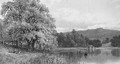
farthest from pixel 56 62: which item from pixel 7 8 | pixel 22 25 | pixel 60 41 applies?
pixel 60 41

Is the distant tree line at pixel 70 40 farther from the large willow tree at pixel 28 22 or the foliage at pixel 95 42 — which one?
the large willow tree at pixel 28 22

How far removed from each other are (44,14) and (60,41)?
11153cm

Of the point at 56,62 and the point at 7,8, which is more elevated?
the point at 7,8

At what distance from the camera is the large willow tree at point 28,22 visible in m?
32.1

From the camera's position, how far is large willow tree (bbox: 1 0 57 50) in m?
32.1

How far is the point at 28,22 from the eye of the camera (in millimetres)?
34844

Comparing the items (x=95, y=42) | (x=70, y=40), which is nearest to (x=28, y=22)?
(x=70, y=40)

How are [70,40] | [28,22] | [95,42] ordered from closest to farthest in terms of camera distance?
1. [28,22]
2. [70,40]
3. [95,42]

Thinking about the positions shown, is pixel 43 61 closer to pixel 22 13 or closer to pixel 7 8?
pixel 22 13

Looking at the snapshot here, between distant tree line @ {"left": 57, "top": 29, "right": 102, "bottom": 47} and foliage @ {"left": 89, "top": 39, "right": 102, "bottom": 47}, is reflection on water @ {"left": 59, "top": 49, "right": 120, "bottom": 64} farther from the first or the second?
foliage @ {"left": 89, "top": 39, "right": 102, "bottom": 47}

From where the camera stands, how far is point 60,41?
146 meters

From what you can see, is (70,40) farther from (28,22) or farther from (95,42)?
(28,22)

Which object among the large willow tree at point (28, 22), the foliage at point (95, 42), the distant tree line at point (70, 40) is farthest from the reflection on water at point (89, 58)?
the foliage at point (95, 42)

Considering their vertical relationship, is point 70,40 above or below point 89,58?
above
